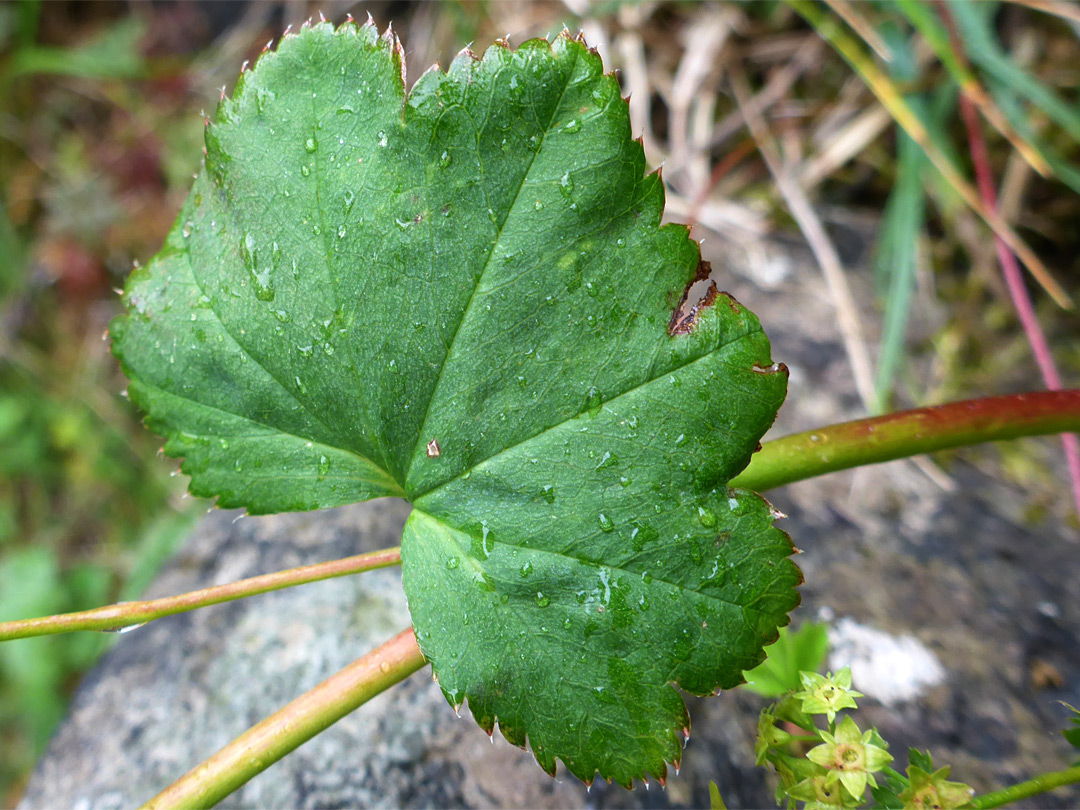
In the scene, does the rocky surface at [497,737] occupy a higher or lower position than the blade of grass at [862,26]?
lower

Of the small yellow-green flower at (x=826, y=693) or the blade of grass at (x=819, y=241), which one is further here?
the blade of grass at (x=819, y=241)

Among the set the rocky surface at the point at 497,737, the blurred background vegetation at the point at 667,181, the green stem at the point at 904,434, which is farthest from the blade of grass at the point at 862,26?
the green stem at the point at 904,434

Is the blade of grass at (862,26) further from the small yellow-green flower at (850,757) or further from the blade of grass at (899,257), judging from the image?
the small yellow-green flower at (850,757)

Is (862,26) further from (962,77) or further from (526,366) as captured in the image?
(526,366)

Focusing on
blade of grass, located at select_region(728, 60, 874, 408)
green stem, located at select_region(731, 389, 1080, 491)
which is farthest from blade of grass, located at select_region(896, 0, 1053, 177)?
green stem, located at select_region(731, 389, 1080, 491)

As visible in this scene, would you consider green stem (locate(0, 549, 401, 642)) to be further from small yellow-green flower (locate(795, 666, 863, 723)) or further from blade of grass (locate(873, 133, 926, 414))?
blade of grass (locate(873, 133, 926, 414))

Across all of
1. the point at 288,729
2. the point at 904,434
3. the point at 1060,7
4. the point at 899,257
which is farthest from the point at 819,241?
the point at 288,729
